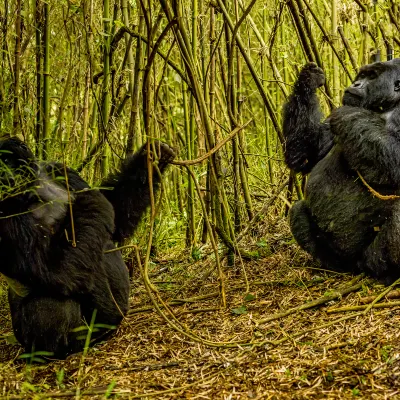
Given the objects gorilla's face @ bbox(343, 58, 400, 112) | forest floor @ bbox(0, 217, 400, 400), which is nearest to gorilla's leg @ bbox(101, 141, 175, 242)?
forest floor @ bbox(0, 217, 400, 400)

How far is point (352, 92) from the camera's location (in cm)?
447

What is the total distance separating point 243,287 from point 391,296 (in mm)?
1018

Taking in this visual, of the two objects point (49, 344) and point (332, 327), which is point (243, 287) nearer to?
point (332, 327)

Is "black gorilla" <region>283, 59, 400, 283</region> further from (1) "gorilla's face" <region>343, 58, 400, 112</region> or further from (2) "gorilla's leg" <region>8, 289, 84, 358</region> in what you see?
(2) "gorilla's leg" <region>8, 289, 84, 358</region>

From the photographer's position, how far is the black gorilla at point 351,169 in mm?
4105

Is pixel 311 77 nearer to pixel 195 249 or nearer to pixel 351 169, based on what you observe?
pixel 351 169

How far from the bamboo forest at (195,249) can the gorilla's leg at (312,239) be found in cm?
1

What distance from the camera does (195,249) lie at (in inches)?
209

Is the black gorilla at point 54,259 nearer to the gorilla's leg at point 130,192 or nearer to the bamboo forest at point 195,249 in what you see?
the bamboo forest at point 195,249

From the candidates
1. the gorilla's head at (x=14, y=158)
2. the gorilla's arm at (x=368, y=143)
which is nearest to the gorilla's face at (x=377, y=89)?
the gorilla's arm at (x=368, y=143)

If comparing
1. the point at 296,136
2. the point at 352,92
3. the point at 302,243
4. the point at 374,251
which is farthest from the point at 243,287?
the point at 352,92

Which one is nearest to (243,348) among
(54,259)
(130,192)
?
(54,259)

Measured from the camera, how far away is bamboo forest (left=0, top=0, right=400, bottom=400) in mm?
3037

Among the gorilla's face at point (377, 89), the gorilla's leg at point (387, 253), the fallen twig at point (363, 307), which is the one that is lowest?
the fallen twig at point (363, 307)
